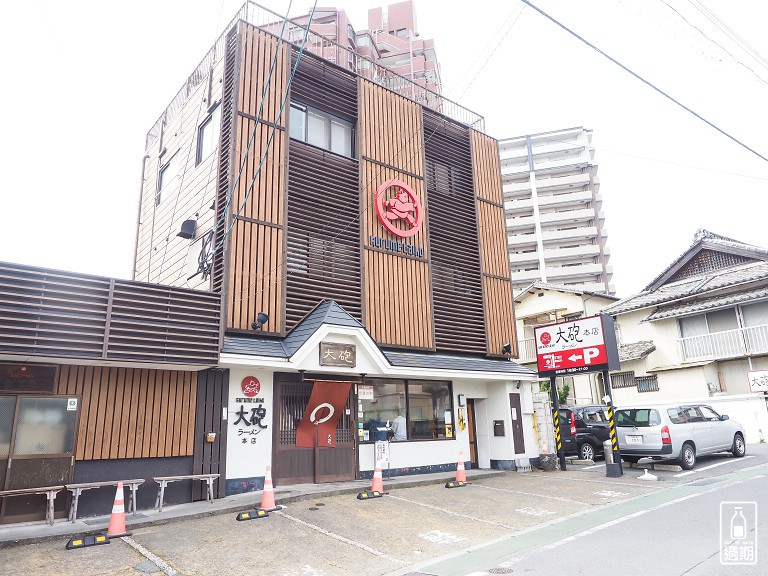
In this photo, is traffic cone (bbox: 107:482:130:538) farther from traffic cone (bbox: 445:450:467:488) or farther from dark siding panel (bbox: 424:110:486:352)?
dark siding panel (bbox: 424:110:486:352)

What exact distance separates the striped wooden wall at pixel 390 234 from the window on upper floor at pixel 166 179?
5.83 meters

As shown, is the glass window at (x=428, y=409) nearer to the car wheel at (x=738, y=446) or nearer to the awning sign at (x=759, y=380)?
the car wheel at (x=738, y=446)

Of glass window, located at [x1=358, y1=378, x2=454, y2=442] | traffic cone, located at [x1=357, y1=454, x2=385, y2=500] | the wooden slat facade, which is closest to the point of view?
the wooden slat facade

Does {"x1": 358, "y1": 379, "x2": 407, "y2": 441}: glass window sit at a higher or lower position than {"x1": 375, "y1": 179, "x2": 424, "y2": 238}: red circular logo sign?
lower

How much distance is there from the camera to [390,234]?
1516 centimetres

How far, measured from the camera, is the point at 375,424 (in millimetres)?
Answer: 13586

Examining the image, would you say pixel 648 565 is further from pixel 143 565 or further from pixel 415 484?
pixel 415 484

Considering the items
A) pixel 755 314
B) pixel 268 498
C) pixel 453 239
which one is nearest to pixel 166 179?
pixel 453 239

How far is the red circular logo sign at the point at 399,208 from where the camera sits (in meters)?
15.1

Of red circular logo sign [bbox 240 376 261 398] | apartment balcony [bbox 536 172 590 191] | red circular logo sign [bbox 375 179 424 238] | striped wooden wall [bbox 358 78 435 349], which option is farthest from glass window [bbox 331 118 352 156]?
apartment balcony [bbox 536 172 590 191]

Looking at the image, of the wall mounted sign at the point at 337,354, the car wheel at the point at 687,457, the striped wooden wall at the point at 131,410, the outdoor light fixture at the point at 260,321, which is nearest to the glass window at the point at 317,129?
the outdoor light fixture at the point at 260,321

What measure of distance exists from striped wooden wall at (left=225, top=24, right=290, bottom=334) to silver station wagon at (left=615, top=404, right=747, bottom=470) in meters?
10.1

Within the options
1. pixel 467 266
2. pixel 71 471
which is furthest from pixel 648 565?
pixel 467 266

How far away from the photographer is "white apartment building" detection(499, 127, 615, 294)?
186ft
